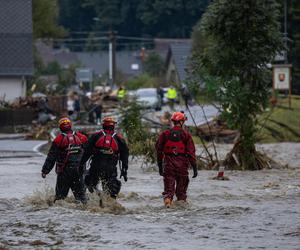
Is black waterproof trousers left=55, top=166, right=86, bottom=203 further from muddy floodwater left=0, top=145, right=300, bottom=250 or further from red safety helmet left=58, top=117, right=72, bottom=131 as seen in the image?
red safety helmet left=58, top=117, right=72, bottom=131

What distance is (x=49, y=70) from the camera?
110 meters

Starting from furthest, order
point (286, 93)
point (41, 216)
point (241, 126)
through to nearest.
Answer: point (286, 93), point (241, 126), point (41, 216)

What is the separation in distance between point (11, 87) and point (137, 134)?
2838 cm

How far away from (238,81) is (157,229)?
14.0 meters

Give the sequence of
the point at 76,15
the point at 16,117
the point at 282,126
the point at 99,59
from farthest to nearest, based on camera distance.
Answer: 1. the point at 99,59
2. the point at 76,15
3. the point at 16,117
4. the point at 282,126

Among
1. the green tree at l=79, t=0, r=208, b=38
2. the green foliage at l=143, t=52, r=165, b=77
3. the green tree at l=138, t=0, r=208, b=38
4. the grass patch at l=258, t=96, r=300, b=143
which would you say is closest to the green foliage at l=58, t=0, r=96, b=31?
the green tree at l=79, t=0, r=208, b=38

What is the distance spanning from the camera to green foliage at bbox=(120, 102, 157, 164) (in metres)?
29.3

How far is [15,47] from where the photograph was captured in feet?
195

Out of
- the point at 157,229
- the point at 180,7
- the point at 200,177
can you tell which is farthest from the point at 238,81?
the point at 180,7

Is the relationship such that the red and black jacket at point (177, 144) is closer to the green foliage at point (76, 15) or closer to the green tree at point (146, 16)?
the green tree at point (146, 16)

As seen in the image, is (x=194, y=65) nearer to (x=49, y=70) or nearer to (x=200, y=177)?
(x=200, y=177)

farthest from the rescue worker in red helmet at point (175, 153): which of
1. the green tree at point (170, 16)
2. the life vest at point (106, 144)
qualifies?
the green tree at point (170, 16)

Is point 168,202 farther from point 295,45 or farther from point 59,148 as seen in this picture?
point 295,45

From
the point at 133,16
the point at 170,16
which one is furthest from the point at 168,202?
the point at 133,16
